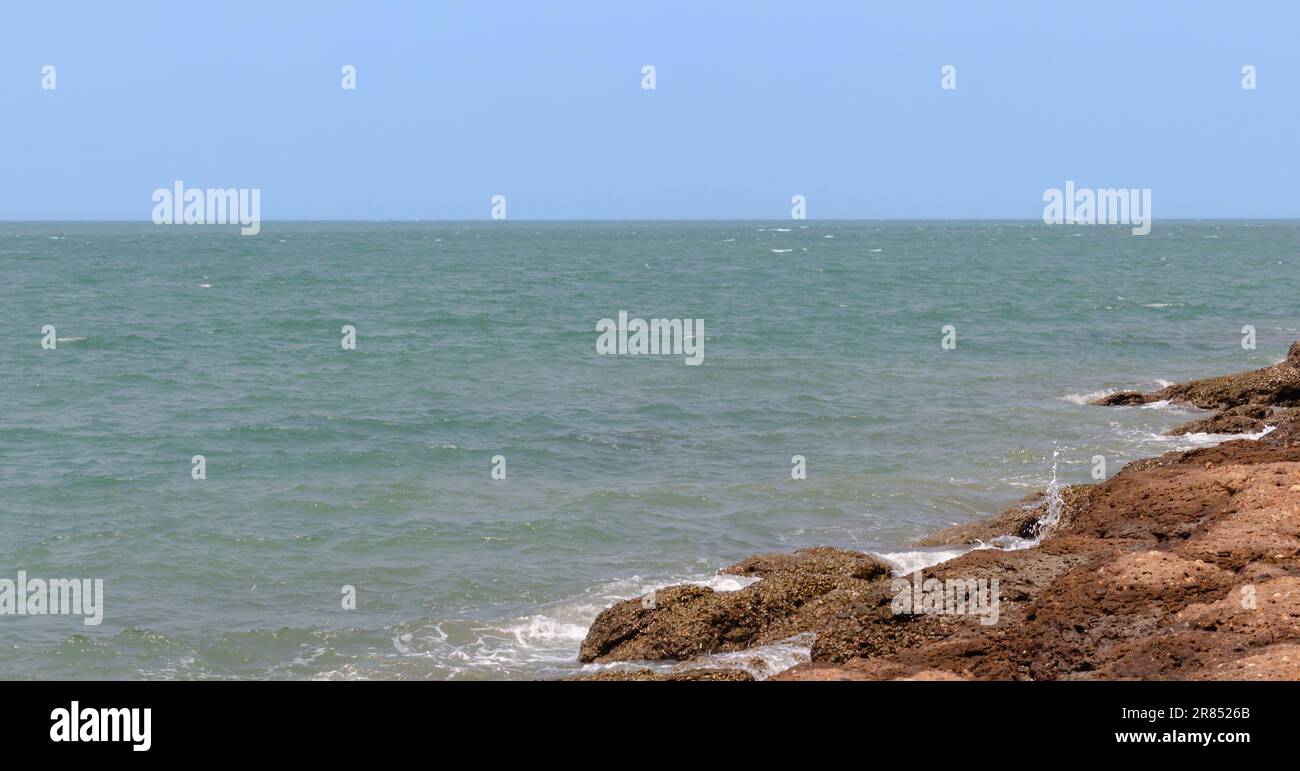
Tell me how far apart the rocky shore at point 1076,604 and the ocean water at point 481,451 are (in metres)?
0.84

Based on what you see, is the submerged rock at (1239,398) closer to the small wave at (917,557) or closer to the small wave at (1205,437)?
the small wave at (1205,437)

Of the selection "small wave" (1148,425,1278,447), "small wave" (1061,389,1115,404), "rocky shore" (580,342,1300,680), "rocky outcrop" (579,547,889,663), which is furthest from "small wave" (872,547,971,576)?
"small wave" (1061,389,1115,404)

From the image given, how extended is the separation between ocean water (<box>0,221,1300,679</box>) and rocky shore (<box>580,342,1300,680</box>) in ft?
2.74

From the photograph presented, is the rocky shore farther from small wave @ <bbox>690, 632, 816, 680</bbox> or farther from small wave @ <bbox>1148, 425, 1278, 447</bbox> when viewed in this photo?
small wave @ <bbox>1148, 425, 1278, 447</bbox>

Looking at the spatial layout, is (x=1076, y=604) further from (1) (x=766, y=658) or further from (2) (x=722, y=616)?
(2) (x=722, y=616)

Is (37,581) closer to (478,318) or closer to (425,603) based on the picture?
(425,603)

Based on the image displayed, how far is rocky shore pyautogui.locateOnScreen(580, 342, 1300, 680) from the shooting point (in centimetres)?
834

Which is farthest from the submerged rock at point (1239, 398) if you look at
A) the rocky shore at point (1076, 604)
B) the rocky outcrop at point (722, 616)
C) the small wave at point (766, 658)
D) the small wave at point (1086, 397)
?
the small wave at point (766, 658)

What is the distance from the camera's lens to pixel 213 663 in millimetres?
12703

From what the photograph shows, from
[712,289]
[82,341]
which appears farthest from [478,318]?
[712,289]

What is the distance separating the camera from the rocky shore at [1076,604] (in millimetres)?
8344

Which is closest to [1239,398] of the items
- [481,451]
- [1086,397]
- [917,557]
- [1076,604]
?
[1086,397]

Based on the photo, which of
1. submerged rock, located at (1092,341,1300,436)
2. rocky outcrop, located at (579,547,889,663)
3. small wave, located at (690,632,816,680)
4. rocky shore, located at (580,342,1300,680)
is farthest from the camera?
submerged rock, located at (1092,341,1300,436)

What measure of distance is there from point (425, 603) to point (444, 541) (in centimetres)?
247
